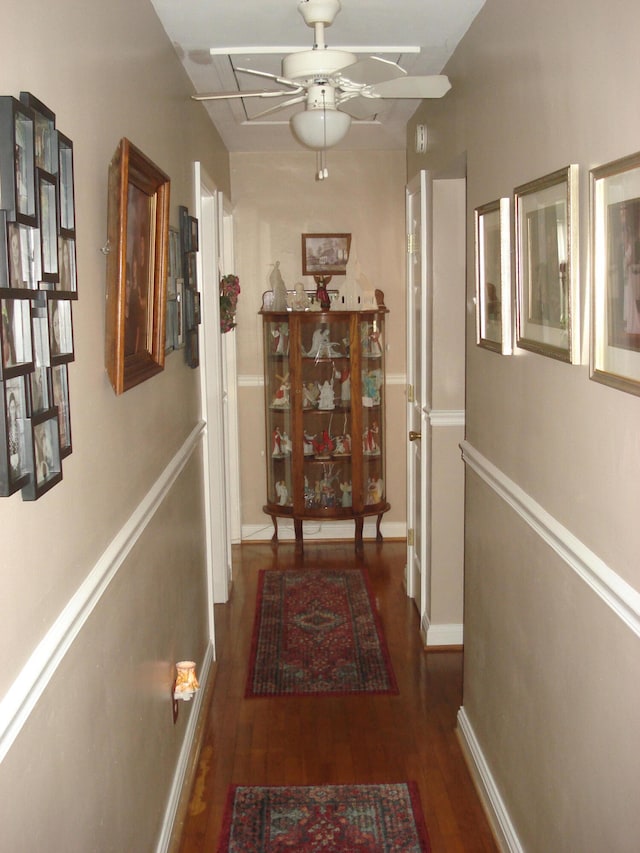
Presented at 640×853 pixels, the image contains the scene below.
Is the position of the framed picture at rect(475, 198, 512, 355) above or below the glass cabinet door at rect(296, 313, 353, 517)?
above

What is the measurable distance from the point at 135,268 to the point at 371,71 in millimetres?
804

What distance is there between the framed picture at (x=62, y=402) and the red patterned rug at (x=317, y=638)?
7.69 ft

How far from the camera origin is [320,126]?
233cm

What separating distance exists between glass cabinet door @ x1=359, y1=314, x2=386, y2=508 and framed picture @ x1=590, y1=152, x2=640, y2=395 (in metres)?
3.74

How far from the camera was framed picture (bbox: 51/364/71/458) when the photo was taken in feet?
4.84

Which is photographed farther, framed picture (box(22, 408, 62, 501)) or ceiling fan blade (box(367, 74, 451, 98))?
ceiling fan blade (box(367, 74, 451, 98))

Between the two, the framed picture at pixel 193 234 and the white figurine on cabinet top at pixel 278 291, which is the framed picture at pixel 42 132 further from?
the white figurine on cabinet top at pixel 278 291

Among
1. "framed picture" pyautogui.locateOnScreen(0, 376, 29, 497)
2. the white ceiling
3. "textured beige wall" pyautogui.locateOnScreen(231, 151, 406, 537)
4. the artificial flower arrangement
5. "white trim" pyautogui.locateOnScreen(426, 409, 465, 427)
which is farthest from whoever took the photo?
"textured beige wall" pyautogui.locateOnScreen(231, 151, 406, 537)

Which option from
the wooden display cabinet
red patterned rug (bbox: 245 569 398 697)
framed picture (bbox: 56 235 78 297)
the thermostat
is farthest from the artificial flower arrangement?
framed picture (bbox: 56 235 78 297)

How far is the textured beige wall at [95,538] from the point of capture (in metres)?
1.32

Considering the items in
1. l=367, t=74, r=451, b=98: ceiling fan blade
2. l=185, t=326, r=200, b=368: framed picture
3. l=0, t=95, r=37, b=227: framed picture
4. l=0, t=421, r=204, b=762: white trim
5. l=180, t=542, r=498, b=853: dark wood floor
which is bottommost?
l=180, t=542, r=498, b=853: dark wood floor

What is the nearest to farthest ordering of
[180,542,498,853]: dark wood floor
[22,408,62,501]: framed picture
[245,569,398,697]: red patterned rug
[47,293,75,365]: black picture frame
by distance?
[22,408,62,501]: framed picture < [47,293,75,365]: black picture frame < [180,542,498,853]: dark wood floor < [245,569,398,697]: red patterned rug

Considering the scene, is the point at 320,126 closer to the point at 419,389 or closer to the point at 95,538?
the point at 95,538

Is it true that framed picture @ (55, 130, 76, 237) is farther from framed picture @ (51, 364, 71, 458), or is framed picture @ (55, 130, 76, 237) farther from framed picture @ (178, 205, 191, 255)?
framed picture @ (178, 205, 191, 255)
